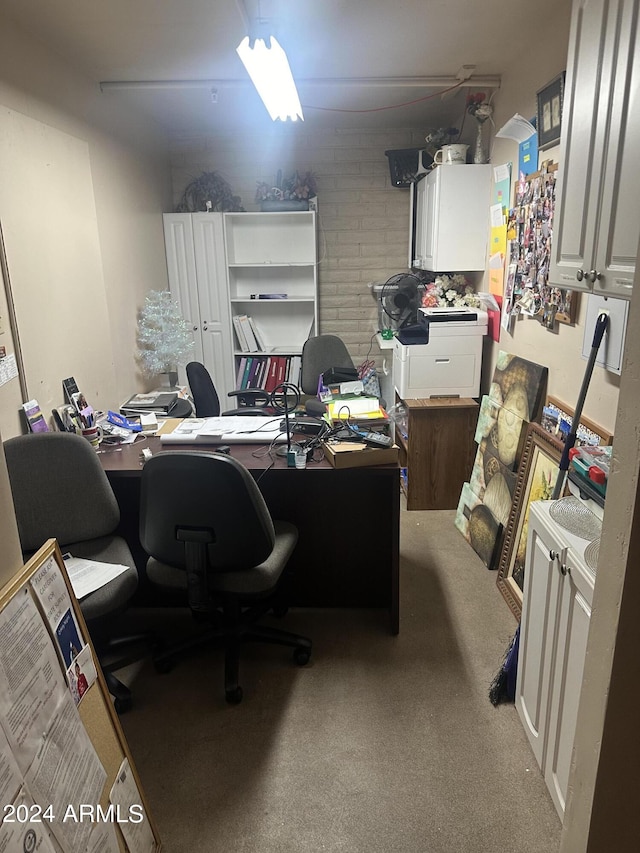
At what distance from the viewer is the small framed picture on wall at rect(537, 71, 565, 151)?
2404 mm

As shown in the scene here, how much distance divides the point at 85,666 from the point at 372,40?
2824 mm

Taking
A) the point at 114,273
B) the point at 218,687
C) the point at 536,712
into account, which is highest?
the point at 114,273

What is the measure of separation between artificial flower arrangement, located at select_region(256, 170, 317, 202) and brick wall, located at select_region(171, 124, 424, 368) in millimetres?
105

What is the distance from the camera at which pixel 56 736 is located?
3.74 ft

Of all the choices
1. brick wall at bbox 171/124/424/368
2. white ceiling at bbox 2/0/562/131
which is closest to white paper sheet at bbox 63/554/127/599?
white ceiling at bbox 2/0/562/131

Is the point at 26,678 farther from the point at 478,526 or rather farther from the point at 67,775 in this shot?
the point at 478,526

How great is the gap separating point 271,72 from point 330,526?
1892mm

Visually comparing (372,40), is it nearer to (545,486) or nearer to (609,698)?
(545,486)

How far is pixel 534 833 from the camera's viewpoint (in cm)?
159

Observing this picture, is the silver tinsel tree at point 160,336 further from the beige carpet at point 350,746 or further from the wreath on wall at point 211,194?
the beige carpet at point 350,746

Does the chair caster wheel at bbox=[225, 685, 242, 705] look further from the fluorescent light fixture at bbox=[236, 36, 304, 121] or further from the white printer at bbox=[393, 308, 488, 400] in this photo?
the fluorescent light fixture at bbox=[236, 36, 304, 121]

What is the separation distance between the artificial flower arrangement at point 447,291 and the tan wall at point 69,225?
2007mm

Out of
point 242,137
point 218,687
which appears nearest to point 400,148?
point 242,137

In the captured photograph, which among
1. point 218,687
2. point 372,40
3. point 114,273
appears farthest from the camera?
point 114,273
